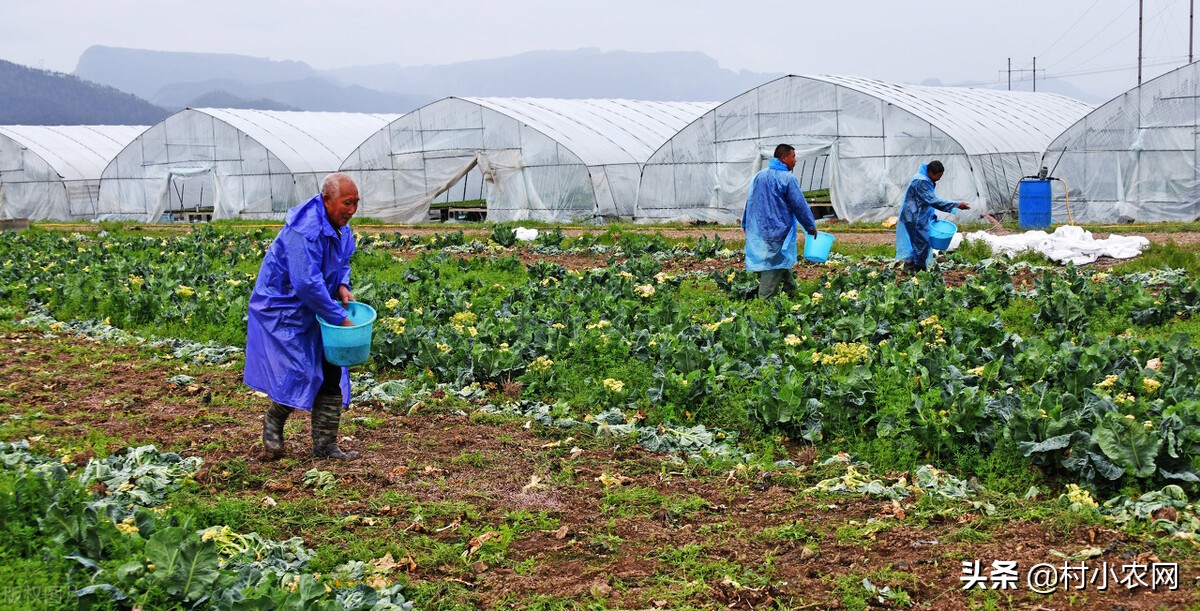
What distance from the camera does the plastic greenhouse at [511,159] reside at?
26.8 m

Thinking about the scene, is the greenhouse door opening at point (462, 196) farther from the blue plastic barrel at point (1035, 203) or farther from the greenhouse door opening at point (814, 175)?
the blue plastic barrel at point (1035, 203)

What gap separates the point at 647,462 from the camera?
6.47 m

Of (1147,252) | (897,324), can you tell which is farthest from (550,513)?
(1147,252)

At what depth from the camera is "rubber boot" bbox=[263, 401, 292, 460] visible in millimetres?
6535

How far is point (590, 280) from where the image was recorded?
1267cm

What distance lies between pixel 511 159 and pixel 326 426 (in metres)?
21.5

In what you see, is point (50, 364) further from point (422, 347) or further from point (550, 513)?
point (550, 513)

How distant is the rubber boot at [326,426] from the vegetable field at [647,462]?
0.35 ft

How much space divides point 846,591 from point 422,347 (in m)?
5.08

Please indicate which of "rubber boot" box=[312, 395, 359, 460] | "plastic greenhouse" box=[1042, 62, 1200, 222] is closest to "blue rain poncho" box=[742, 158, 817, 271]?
"rubber boot" box=[312, 395, 359, 460]

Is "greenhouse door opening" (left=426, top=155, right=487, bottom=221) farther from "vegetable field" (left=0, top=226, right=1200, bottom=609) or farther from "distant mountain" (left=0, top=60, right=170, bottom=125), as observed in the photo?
"distant mountain" (left=0, top=60, right=170, bottom=125)

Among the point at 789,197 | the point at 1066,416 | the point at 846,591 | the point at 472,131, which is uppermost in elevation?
the point at 472,131

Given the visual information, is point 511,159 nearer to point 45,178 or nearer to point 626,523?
point 45,178

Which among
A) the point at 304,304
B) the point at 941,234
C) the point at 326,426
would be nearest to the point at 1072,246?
the point at 941,234
